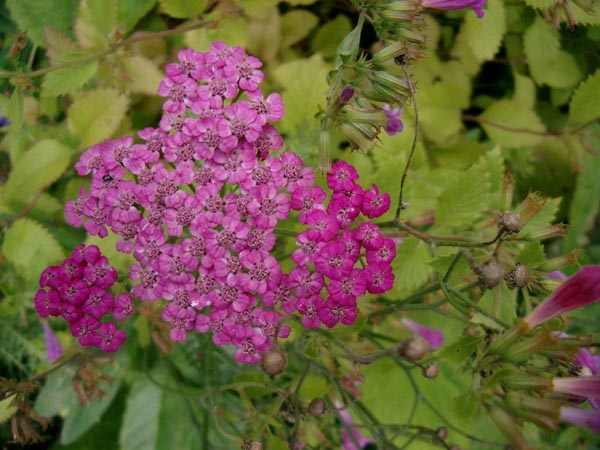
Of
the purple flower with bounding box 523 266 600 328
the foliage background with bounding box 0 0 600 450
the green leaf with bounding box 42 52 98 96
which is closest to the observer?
the purple flower with bounding box 523 266 600 328

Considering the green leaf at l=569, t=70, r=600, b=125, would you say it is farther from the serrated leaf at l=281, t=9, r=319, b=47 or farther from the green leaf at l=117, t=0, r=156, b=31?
the green leaf at l=117, t=0, r=156, b=31

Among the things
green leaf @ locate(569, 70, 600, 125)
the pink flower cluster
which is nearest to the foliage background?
green leaf @ locate(569, 70, 600, 125)

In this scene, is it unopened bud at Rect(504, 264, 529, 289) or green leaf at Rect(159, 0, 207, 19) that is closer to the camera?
unopened bud at Rect(504, 264, 529, 289)

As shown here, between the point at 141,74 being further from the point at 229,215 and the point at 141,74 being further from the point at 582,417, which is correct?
the point at 582,417

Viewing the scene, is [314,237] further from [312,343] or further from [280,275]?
[312,343]

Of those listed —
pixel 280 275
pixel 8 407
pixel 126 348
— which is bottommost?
pixel 126 348

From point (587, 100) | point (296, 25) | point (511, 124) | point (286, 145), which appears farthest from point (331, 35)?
point (587, 100)

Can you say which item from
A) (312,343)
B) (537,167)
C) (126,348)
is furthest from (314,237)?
(537,167)
